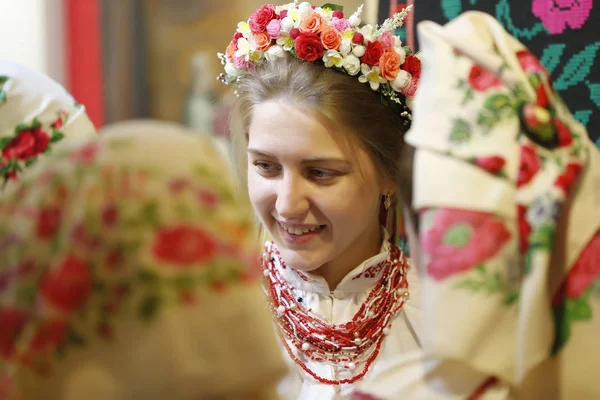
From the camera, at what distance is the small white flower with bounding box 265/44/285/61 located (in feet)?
3.88

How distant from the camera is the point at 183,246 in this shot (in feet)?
1.83

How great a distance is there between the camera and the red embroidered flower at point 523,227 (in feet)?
2.13

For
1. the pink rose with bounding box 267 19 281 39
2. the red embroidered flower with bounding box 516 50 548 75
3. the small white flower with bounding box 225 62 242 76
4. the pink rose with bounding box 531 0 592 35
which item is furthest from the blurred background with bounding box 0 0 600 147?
the red embroidered flower with bounding box 516 50 548 75

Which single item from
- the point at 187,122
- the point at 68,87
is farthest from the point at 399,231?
the point at 68,87

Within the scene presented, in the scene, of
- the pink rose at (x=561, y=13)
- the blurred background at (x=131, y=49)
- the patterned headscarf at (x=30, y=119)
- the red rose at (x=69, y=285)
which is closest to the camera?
the red rose at (x=69, y=285)

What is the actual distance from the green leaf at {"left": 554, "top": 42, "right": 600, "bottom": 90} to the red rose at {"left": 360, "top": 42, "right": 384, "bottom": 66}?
469 millimetres

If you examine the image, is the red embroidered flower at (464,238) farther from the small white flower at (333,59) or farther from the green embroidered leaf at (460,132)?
the small white flower at (333,59)

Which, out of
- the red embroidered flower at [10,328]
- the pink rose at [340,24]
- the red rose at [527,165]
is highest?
the pink rose at [340,24]

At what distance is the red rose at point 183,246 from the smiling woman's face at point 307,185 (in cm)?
52

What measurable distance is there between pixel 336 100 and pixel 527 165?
53 cm

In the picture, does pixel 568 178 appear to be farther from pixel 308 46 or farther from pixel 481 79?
pixel 308 46

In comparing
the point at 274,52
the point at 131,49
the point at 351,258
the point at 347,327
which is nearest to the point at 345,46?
the point at 274,52

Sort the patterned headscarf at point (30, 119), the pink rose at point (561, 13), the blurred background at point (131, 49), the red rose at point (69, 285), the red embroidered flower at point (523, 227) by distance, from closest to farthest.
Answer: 1. the red rose at point (69, 285)
2. the red embroidered flower at point (523, 227)
3. the patterned headscarf at point (30, 119)
4. the pink rose at point (561, 13)
5. the blurred background at point (131, 49)

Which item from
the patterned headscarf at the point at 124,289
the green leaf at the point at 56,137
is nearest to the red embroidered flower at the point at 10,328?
the patterned headscarf at the point at 124,289
